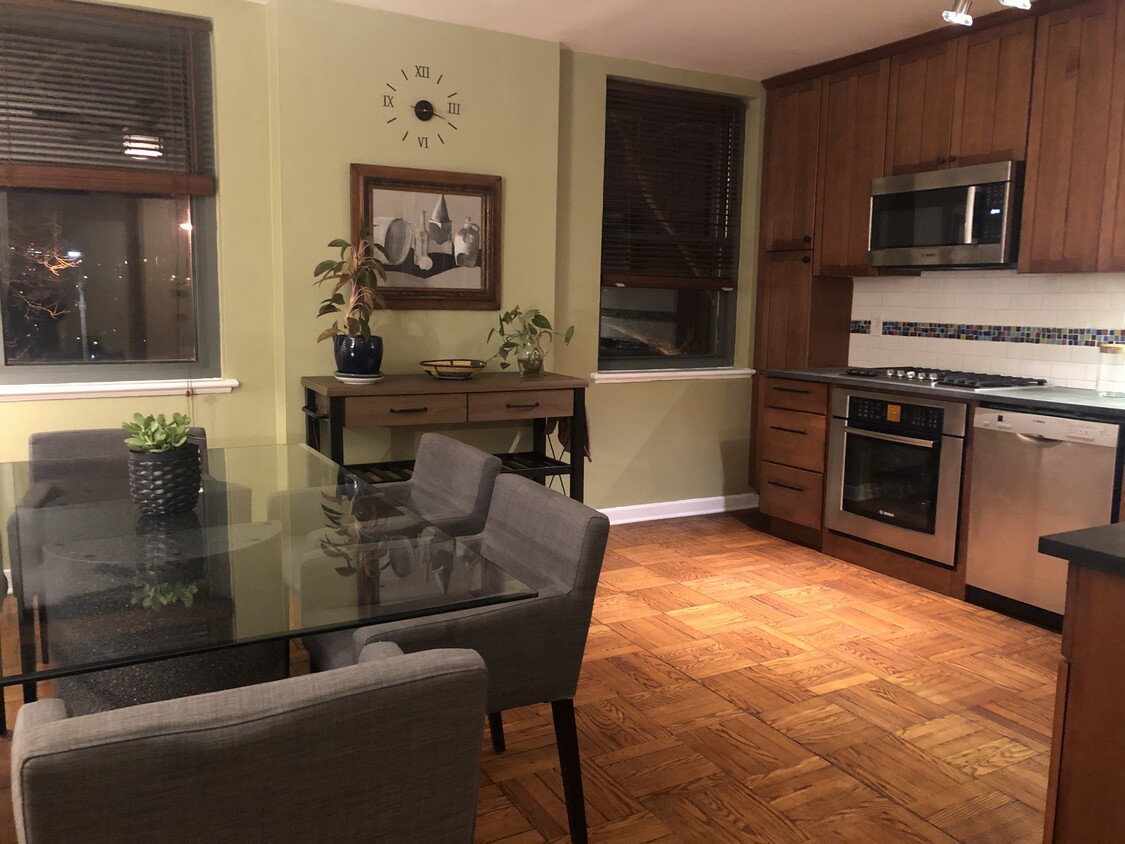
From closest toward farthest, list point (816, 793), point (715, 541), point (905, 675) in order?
point (816, 793), point (905, 675), point (715, 541)

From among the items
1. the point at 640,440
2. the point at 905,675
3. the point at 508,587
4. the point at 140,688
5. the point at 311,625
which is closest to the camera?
the point at 311,625

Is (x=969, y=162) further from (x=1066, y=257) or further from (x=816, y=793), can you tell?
(x=816, y=793)

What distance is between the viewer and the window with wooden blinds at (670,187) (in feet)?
16.0

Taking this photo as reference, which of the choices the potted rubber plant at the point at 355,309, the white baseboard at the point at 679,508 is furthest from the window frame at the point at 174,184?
the white baseboard at the point at 679,508

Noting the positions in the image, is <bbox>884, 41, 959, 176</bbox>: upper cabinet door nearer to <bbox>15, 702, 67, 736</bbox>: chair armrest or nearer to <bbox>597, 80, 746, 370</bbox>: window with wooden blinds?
<bbox>597, 80, 746, 370</bbox>: window with wooden blinds

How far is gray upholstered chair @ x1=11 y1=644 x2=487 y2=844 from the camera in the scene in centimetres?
90

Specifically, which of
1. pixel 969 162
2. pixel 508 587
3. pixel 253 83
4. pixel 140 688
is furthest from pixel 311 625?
pixel 969 162

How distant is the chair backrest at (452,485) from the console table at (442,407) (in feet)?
3.16

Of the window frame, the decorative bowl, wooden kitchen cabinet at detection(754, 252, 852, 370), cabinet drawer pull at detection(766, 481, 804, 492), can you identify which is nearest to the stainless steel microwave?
wooden kitchen cabinet at detection(754, 252, 852, 370)

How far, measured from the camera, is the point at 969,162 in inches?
157

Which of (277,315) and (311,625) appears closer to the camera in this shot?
(311,625)

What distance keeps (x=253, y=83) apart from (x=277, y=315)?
0.99m

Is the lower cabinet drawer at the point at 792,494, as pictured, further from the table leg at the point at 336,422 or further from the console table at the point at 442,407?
the table leg at the point at 336,422

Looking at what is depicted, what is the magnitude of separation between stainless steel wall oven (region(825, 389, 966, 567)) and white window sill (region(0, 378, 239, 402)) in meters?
2.81
